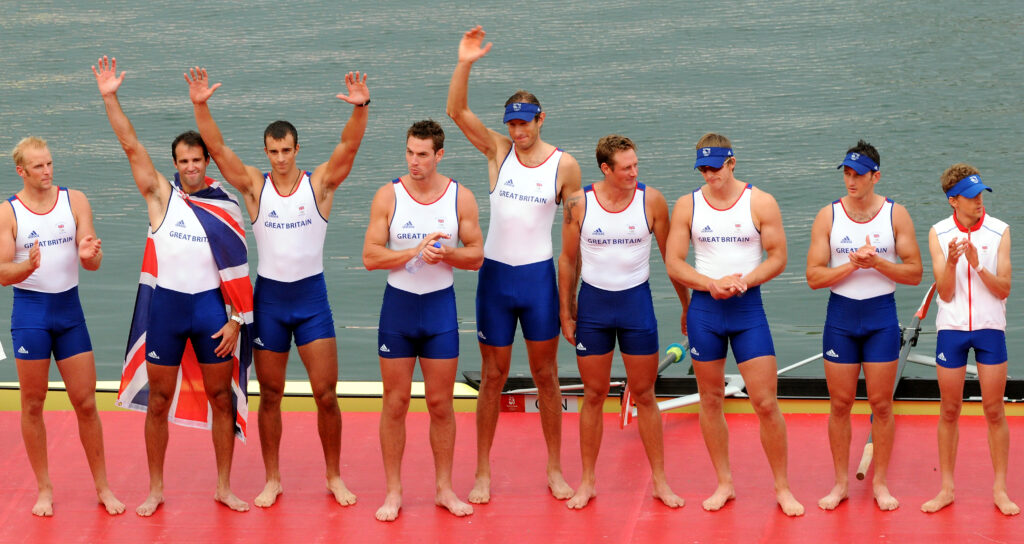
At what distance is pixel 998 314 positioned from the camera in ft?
21.1

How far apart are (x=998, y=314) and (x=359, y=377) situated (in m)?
7.60

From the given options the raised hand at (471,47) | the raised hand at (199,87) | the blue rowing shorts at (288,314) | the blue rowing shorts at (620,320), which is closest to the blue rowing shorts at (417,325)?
the blue rowing shorts at (288,314)

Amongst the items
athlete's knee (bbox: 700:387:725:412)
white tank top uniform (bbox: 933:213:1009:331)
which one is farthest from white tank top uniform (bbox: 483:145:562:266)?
white tank top uniform (bbox: 933:213:1009:331)

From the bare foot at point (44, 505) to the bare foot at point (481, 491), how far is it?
2286mm

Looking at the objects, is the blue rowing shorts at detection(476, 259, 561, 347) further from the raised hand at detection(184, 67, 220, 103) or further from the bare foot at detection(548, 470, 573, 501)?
the raised hand at detection(184, 67, 220, 103)

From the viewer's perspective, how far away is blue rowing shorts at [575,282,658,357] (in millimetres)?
6691

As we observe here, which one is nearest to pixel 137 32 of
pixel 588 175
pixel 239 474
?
pixel 588 175

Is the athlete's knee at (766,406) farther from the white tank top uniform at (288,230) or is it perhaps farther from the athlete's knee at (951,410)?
the white tank top uniform at (288,230)

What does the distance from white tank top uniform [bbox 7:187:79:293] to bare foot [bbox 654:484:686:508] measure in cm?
336

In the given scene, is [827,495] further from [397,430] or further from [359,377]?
[359,377]

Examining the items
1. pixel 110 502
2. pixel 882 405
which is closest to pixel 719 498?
pixel 882 405

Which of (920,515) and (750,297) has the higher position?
(750,297)

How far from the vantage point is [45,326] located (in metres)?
6.60

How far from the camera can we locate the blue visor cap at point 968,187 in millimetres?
6354
